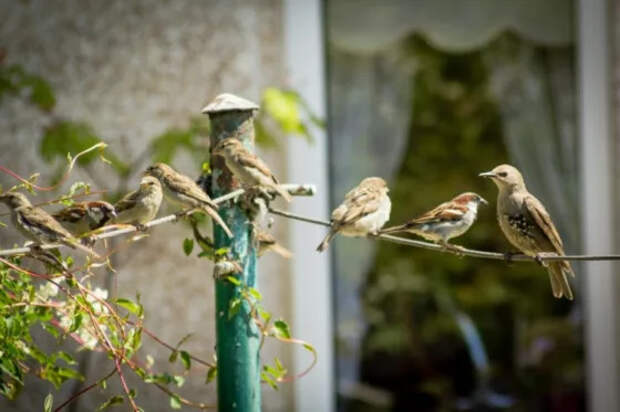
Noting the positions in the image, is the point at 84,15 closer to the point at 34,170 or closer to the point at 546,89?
the point at 34,170

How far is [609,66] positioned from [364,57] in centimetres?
143

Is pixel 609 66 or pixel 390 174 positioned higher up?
pixel 609 66

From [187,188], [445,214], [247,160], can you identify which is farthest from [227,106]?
[445,214]

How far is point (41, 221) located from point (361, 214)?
70 centimetres

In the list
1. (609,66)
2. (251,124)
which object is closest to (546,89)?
(609,66)

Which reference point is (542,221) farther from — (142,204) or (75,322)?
(75,322)

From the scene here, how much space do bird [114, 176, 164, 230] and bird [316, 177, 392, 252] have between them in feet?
1.67

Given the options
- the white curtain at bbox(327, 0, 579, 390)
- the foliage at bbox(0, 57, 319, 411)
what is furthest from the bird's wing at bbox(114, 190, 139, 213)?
the white curtain at bbox(327, 0, 579, 390)

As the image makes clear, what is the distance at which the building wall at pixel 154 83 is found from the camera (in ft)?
17.5

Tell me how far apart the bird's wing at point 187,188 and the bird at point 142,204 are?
0.04 metres

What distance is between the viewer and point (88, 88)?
5.40 m

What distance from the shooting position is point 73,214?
217 cm

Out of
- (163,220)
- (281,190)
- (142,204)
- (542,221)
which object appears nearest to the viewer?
(163,220)

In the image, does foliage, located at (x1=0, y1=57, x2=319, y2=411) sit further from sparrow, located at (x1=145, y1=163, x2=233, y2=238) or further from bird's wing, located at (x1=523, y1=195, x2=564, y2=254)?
bird's wing, located at (x1=523, y1=195, x2=564, y2=254)
